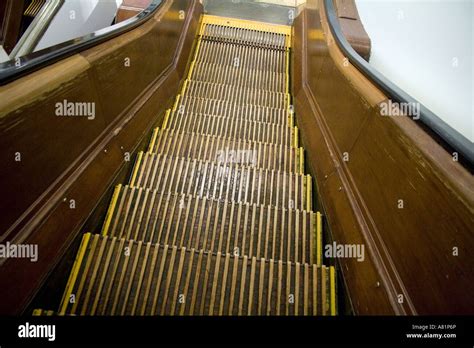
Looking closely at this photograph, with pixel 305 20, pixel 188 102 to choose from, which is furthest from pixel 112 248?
pixel 305 20

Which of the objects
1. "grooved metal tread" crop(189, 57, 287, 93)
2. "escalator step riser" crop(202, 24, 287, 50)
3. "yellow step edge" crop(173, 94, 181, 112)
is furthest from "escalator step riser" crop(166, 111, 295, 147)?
"escalator step riser" crop(202, 24, 287, 50)

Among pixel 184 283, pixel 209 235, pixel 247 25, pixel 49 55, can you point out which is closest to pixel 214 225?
pixel 209 235

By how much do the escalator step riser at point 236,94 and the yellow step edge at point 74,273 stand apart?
3.01m

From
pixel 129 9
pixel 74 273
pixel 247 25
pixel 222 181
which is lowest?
pixel 74 273

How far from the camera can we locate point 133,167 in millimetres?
2656

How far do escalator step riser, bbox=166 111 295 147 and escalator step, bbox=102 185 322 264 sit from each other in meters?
1.42

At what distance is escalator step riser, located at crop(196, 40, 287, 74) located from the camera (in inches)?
208

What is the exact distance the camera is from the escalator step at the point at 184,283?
1.65 metres

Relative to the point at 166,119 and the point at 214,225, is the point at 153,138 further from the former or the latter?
the point at 214,225

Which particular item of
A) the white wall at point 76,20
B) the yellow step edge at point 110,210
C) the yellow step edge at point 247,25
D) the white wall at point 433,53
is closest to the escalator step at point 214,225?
the yellow step edge at point 110,210

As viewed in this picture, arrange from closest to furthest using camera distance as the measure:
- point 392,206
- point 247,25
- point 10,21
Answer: point 392,206 < point 10,21 < point 247,25

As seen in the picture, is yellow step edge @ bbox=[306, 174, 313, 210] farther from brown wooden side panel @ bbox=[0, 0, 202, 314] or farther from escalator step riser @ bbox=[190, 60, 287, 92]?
escalator step riser @ bbox=[190, 60, 287, 92]

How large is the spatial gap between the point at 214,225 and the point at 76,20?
502cm

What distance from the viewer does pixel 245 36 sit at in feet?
19.9
